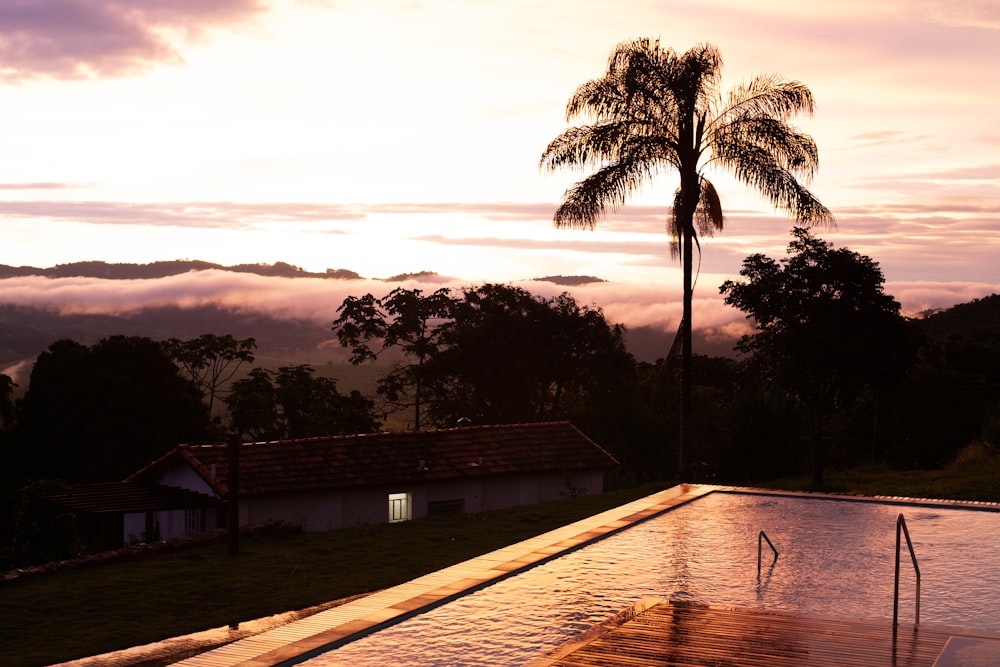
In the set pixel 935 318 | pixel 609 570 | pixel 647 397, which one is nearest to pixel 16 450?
pixel 647 397

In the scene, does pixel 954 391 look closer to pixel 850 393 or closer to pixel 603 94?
pixel 850 393

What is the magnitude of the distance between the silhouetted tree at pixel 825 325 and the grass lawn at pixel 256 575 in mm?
2569

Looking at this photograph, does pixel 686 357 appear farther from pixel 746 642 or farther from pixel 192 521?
pixel 192 521

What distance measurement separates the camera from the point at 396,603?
35.4ft

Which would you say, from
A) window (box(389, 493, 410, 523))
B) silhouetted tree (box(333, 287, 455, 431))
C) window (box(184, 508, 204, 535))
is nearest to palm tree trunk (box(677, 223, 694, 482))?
window (box(389, 493, 410, 523))

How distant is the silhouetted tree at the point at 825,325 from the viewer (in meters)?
23.8

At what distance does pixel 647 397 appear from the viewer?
50.9 m

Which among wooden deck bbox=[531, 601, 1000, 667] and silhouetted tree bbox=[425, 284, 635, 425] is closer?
wooden deck bbox=[531, 601, 1000, 667]

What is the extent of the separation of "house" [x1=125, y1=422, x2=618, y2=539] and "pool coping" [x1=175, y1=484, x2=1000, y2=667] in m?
15.7

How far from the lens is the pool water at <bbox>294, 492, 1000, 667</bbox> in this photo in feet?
31.3

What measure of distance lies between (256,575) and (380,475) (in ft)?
38.6

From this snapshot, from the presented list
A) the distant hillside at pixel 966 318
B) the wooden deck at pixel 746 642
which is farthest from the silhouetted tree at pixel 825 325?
the distant hillside at pixel 966 318

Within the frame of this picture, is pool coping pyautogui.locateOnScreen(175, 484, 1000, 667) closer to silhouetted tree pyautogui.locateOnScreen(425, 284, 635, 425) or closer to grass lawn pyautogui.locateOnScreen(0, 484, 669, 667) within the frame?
grass lawn pyautogui.locateOnScreen(0, 484, 669, 667)

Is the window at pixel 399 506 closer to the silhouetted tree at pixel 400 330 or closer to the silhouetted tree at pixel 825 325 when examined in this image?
the silhouetted tree at pixel 825 325
